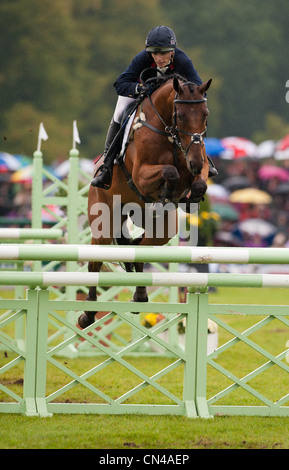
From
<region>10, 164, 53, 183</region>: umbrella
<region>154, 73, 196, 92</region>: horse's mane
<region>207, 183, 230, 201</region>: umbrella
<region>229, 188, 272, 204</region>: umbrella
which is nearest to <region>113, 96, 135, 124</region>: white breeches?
<region>154, 73, 196, 92</region>: horse's mane

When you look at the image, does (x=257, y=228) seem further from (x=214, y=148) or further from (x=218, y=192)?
(x=214, y=148)

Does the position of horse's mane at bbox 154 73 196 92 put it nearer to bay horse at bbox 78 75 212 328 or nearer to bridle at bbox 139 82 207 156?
bay horse at bbox 78 75 212 328

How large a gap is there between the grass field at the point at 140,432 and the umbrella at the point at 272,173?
18977mm

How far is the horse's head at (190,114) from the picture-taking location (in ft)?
20.7

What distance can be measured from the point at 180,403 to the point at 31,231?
79.4 inches

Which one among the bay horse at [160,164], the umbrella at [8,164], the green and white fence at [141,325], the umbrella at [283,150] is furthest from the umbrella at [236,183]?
the green and white fence at [141,325]

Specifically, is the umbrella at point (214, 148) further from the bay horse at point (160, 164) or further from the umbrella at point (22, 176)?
the bay horse at point (160, 164)

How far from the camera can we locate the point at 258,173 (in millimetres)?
24781

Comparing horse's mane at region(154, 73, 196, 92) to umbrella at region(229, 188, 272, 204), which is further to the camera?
umbrella at region(229, 188, 272, 204)

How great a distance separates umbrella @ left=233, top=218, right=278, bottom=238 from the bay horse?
43.6 feet

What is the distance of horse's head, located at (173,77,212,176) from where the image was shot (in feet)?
20.7

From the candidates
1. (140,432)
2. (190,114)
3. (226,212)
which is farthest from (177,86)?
(226,212)

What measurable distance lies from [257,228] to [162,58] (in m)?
14.4

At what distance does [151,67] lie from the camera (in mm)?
6906
